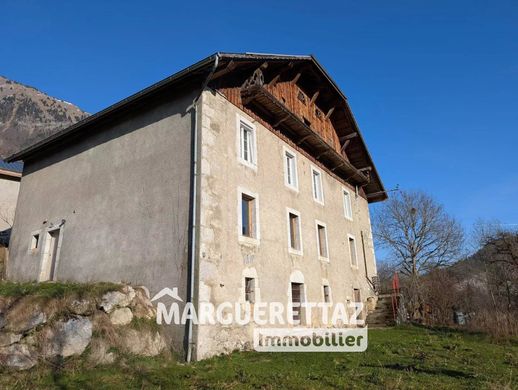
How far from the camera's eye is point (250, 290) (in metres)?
10.9

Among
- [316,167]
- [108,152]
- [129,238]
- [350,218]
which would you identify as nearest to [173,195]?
[129,238]

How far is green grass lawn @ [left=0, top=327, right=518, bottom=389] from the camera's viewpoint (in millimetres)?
6355

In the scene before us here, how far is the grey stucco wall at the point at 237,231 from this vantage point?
955cm

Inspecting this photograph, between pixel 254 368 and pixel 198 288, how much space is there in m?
2.24

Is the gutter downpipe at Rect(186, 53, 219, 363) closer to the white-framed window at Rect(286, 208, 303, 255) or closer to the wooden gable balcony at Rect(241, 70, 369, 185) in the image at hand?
the wooden gable balcony at Rect(241, 70, 369, 185)

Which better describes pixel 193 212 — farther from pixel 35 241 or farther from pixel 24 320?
pixel 35 241

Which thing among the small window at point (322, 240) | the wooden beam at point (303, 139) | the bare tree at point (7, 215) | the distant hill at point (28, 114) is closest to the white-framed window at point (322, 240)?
the small window at point (322, 240)

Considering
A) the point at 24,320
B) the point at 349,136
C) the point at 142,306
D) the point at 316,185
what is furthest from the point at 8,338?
the point at 349,136

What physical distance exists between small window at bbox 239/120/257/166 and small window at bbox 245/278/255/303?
12.0 feet

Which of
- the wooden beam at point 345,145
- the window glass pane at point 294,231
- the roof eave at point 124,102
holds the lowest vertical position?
the window glass pane at point 294,231

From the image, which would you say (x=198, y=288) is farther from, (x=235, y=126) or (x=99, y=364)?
(x=235, y=126)

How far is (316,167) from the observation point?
16938 mm

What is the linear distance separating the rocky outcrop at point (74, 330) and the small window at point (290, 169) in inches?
293

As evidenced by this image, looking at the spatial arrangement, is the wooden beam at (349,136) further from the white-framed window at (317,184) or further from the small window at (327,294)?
the small window at (327,294)
